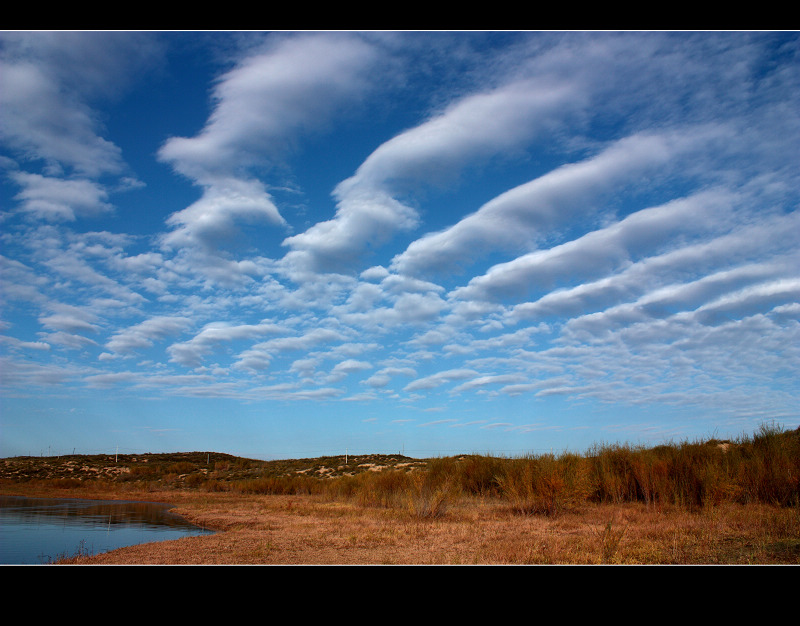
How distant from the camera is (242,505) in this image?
21062 mm

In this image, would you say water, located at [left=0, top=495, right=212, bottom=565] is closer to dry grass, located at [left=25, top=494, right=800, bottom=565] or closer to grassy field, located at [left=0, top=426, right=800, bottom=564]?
grassy field, located at [left=0, top=426, right=800, bottom=564]

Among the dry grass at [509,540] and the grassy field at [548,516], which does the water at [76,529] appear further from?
the dry grass at [509,540]

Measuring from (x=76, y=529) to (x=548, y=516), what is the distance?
13.5 metres

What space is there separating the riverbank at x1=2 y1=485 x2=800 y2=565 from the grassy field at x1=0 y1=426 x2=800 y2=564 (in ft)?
0.10

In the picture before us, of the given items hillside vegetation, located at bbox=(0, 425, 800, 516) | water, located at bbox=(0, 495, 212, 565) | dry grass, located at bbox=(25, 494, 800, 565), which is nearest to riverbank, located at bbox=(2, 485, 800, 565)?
dry grass, located at bbox=(25, 494, 800, 565)

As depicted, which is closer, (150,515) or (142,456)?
(150,515)

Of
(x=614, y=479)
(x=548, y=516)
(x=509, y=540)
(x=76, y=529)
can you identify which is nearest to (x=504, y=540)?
(x=509, y=540)

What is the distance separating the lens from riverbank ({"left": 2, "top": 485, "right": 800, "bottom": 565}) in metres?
7.84

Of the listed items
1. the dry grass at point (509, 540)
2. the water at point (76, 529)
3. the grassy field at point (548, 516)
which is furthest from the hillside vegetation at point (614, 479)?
the water at point (76, 529)

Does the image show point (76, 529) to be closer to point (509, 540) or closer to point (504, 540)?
point (504, 540)
